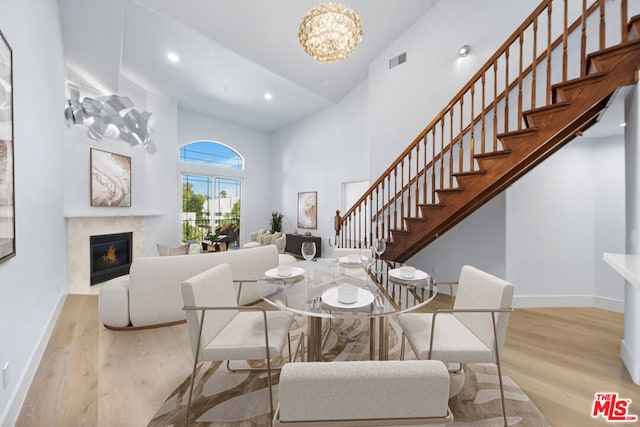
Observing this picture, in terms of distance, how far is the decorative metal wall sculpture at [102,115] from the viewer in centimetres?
430

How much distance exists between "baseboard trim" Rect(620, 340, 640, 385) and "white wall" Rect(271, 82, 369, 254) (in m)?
4.59

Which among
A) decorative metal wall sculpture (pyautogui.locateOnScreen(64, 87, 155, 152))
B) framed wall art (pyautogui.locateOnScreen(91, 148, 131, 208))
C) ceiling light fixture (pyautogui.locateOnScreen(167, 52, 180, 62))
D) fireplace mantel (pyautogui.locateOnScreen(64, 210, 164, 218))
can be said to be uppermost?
ceiling light fixture (pyautogui.locateOnScreen(167, 52, 180, 62))

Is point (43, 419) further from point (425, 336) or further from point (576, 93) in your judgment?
point (576, 93)

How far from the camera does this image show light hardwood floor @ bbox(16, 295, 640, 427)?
1652 millimetres

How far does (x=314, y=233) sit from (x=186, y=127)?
4.33 m

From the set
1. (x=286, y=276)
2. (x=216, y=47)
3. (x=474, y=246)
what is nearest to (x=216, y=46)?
(x=216, y=47)

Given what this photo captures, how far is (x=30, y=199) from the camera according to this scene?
2164mm

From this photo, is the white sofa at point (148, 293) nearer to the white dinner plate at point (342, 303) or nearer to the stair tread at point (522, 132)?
the white dinner plate at point (342, 303)

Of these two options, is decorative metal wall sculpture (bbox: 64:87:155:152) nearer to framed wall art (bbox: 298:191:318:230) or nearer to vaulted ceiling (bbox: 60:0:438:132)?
vaulted ceiling (bbox: 60:0:438:132)

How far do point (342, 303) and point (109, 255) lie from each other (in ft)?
18.0

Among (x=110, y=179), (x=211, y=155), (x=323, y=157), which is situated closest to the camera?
(x=110, y=179)

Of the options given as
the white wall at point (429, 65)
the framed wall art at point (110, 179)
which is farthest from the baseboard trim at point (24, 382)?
the white wall at point (429, 65)

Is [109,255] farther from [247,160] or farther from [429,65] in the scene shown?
[429,65]

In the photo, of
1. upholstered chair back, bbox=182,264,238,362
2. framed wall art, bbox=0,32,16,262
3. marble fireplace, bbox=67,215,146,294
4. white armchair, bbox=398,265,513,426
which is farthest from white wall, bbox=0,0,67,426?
white armchair, bbox=398,265,513,426
